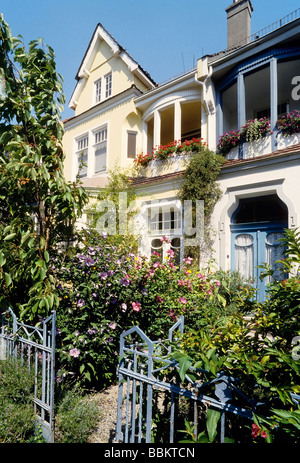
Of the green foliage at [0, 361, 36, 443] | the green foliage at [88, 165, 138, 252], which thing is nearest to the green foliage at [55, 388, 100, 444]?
the green foliage at [0, 361, 36, 443]

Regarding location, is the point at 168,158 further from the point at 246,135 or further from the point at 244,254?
the point at 244,254

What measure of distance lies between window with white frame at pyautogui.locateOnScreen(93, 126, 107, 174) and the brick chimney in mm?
6015

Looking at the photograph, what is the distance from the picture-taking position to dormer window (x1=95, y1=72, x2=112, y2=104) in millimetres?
13820

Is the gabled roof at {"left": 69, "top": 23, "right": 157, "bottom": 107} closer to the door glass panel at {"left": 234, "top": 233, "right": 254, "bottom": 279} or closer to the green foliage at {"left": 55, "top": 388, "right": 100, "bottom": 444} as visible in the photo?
the door glass panel at {"left": 234, "top": 233, "right": 254, "bottom": 279}

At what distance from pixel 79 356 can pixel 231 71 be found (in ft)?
29.8

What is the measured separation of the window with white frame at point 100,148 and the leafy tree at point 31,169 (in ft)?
30.7

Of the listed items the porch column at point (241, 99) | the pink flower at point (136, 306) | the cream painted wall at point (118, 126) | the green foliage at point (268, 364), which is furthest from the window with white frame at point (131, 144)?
the green foliage at point (268, 364)

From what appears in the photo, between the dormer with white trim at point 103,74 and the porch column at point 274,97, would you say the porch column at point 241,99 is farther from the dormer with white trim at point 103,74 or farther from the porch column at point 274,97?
the dormer with white trim at point 103,74

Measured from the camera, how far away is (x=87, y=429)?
10.3 feet

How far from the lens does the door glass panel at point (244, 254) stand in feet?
28.3

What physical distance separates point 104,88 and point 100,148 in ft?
9.53

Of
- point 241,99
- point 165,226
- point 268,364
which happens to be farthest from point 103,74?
point 268,364
